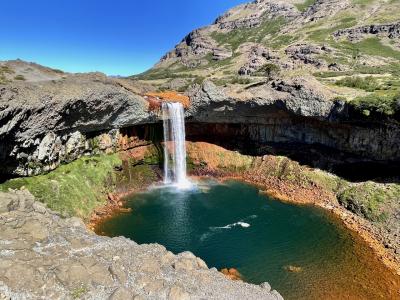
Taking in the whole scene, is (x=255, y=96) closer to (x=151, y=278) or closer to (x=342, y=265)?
(x=342, y=265)

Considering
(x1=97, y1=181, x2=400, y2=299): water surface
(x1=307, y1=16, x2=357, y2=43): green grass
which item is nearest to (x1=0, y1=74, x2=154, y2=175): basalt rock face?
(x1=97, y1=181, x2=400, y2=299): water surface

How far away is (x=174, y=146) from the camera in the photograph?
63.3 meters

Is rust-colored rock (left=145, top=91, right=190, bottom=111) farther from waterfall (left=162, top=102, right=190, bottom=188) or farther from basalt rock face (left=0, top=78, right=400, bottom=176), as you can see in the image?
waterfall (left=162, top=102, right=190, bottom=188)

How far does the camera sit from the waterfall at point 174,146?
200ft

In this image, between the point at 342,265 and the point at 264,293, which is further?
the point at 342,265

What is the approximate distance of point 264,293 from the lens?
26125mm

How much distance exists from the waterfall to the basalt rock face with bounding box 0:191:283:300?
1255 inches

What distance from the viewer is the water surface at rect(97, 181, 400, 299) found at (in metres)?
33.0

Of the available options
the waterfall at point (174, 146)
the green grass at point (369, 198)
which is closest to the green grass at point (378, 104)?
the green grass at point (369, 198)

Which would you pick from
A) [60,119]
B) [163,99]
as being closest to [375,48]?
[163,99]

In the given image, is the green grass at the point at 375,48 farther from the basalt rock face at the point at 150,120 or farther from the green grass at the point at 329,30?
the basalt rock face at the point at 150,120

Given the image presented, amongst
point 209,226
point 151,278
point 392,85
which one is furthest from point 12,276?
point 392,85

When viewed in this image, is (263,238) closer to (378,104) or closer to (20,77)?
(378,104)

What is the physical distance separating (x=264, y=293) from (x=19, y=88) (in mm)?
31339
